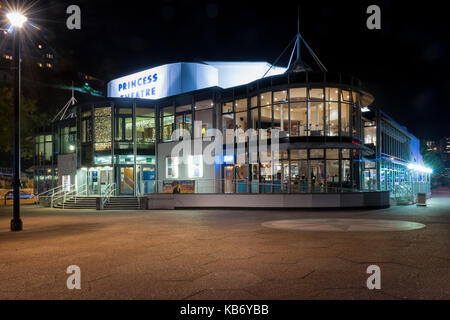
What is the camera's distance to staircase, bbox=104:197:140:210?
72.5ft

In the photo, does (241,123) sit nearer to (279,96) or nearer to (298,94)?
(279,96)

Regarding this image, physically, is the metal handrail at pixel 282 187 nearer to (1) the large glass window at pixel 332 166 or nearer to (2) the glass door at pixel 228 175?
(2) the glass door at pixel 228 175

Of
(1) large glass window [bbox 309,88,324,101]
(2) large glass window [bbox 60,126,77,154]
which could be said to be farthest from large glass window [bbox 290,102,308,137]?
(2) large glass window [bbox 60,126,77,154]

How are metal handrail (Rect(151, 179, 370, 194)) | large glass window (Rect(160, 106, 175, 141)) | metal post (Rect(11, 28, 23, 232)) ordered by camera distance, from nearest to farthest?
metal post (Rect(11, 28, 23, 232))
metal handrail (Rect(151, 179, 370, 194))
large glass window (Rect(160, 106, 175, 141))

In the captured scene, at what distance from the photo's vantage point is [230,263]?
675 centimetres

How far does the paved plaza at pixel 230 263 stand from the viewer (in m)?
5.02

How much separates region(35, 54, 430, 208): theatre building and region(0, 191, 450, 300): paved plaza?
990 centimetres

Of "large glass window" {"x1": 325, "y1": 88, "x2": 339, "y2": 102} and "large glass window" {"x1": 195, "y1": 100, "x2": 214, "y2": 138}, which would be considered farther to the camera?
"large glass window" {"x1": 195, "y1": 100, "x2": 214, "y2": 138}

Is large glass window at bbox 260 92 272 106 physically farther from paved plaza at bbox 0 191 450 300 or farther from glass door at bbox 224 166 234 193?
paved plaza at bbox 0 191 450 300

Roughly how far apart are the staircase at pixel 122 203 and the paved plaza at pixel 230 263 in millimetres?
10540

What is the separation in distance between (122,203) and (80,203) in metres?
3.42
